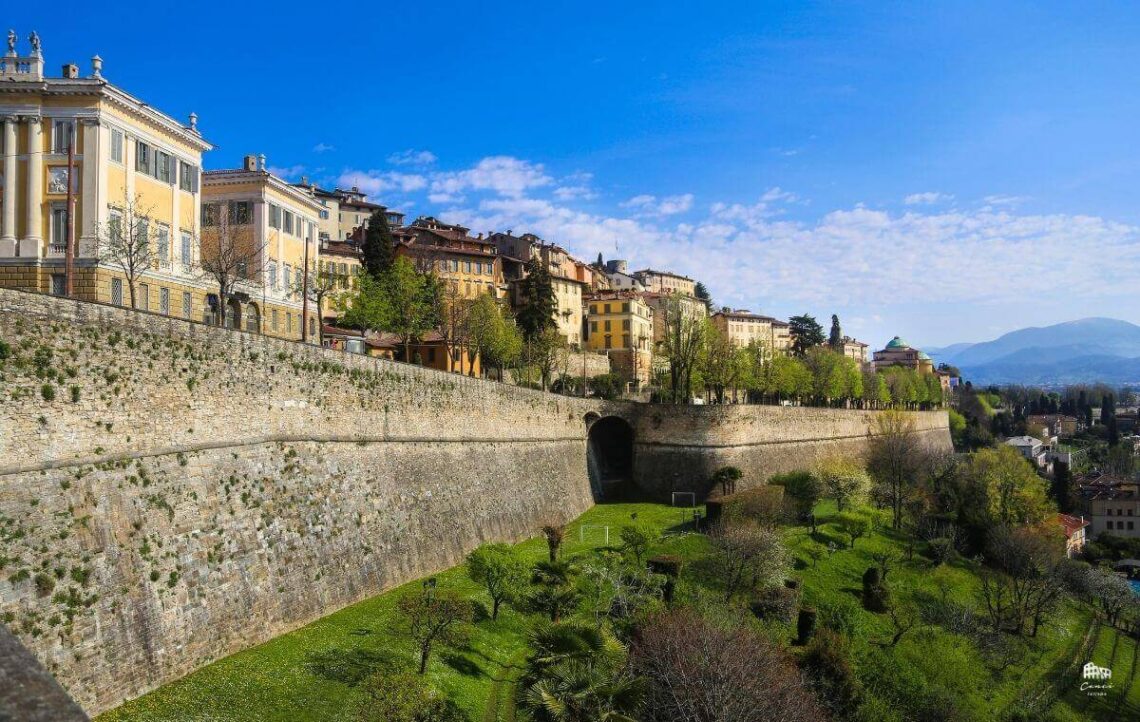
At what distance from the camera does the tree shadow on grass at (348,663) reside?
18.0 m

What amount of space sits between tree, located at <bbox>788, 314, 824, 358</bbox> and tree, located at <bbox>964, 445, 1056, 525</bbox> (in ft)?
154

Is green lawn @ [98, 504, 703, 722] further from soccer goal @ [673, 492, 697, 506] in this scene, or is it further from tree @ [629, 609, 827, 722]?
soccer goal @ [673, 492, 697, 506]

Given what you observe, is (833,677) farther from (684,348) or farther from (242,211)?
(684,348)

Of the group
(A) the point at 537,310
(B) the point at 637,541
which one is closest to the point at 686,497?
(B) the point at 637,541

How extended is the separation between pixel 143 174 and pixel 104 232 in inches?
146

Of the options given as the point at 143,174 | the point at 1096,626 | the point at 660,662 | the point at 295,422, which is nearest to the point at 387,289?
the point at 143,174

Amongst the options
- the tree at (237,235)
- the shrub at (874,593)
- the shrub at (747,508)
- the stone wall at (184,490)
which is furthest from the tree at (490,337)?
the shrub at (874,593)

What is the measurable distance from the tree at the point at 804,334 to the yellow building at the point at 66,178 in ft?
319

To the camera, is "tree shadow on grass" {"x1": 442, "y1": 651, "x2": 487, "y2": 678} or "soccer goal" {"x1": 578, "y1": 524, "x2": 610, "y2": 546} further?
"soccer goal" {"x1": 578, "y1": 524, "x2": 610, "y2": 546}

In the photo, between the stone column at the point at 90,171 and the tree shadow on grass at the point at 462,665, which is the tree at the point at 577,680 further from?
the stone column at the point at 90,171

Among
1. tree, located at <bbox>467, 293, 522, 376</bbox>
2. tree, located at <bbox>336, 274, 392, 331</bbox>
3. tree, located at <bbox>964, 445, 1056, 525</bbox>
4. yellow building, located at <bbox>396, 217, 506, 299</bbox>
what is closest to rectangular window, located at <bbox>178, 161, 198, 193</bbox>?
tree, located at <bbox>336, 274, 392, 331</bbox>

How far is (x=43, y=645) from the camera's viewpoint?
44.4 feet

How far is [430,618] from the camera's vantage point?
20.4 metres

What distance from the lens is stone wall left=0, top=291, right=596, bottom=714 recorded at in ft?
47.3
